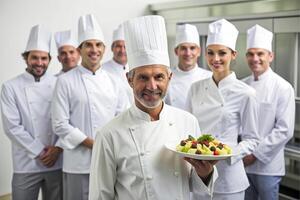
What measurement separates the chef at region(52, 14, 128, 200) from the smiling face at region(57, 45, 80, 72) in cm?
55

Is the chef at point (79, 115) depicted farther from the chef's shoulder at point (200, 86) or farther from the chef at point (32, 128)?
the chef's shoulder at point (200, 86)

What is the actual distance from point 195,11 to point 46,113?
1.56 m

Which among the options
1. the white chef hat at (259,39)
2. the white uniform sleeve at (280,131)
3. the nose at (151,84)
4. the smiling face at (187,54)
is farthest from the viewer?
the smiling face at (187,54)

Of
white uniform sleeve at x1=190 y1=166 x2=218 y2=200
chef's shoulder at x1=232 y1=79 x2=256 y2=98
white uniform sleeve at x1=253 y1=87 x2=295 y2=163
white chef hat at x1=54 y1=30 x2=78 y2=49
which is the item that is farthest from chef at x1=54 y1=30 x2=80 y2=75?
white uniform sleeve at x1=190 y1=166 x2=218 y2=200

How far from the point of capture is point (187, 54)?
2564mm

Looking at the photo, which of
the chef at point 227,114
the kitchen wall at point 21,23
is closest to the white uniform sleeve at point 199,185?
the chef at point 227,114

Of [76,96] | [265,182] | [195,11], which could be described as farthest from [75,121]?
[195,11]

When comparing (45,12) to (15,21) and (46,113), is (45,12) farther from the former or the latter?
(46,113)

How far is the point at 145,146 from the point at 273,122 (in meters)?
1.16

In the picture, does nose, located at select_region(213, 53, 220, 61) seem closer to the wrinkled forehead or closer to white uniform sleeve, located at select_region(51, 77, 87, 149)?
the wrinkled forehead

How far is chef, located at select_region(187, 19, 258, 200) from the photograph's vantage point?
190 centimetres

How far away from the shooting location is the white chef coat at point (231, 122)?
74.9 inches

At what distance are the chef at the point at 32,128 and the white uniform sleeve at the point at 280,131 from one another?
49.1 inches

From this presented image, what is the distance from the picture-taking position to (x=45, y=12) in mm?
3197
